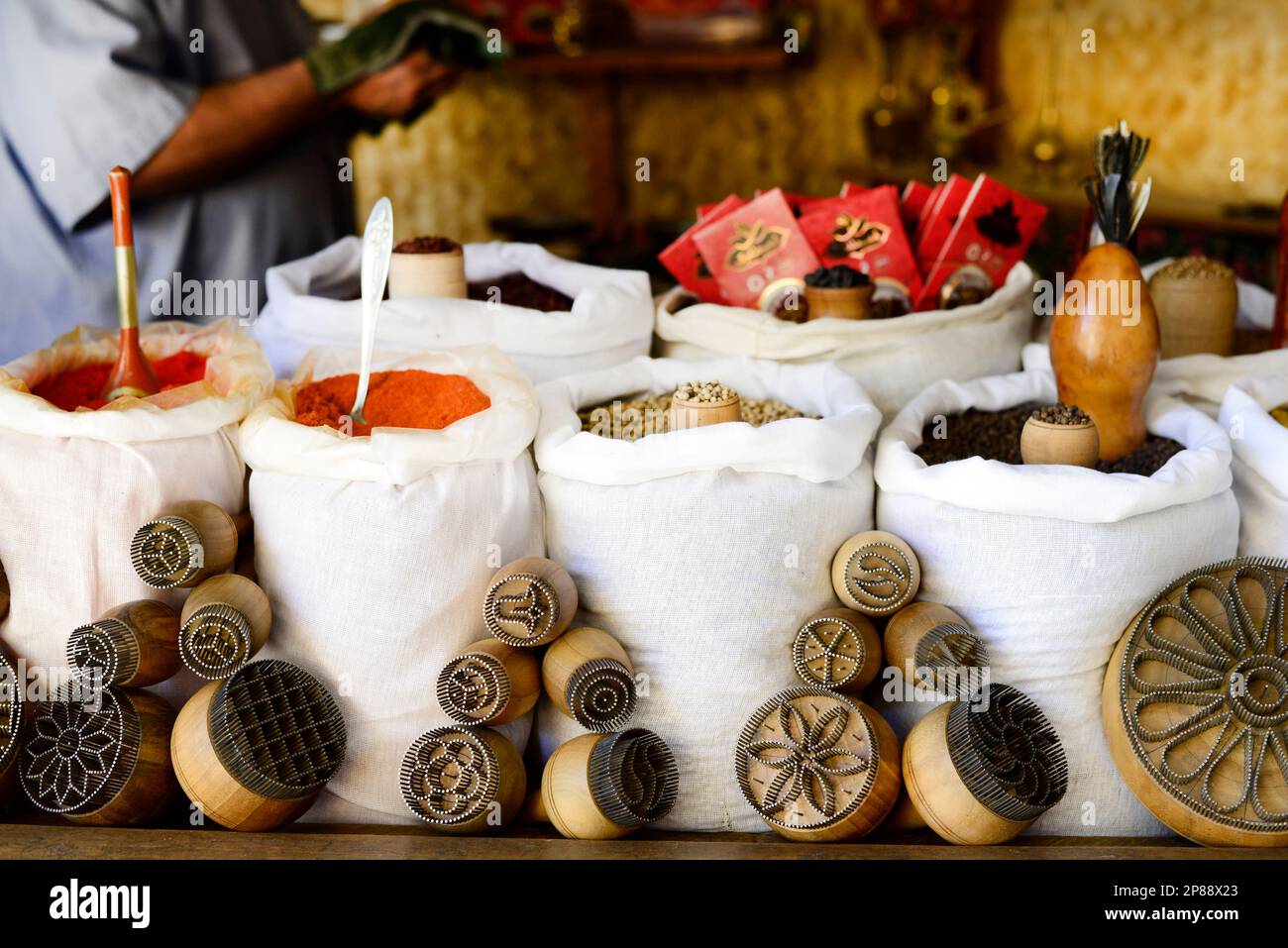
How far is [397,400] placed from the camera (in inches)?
54.7

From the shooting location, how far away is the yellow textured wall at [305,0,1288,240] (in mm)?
3330

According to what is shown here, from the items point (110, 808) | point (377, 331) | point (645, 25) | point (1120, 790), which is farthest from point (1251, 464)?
point (645, 25)

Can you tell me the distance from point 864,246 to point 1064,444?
0.67 metres

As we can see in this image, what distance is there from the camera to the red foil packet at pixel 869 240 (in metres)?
1.88

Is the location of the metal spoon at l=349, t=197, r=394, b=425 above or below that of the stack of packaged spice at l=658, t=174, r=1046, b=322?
above

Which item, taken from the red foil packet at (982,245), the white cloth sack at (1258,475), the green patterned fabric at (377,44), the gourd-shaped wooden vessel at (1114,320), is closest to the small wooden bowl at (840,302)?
the red foil packet at (982,245)

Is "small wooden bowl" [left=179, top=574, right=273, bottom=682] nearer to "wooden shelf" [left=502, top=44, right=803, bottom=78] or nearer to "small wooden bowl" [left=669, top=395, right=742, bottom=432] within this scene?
"small wooden bowl" [left=669, top=395, right=742, bottom=432]

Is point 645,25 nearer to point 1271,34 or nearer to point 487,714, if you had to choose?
point 1271,34

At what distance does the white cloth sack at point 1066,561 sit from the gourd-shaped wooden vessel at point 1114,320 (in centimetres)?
18

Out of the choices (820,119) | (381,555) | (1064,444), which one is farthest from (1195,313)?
(820,119)

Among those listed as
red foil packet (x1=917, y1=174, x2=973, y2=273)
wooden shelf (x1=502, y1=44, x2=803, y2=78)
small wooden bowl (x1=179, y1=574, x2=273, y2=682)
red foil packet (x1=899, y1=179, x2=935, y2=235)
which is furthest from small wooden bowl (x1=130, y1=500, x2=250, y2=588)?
wooden shelf (x1=502, y1=44, x2=803, y2=78)

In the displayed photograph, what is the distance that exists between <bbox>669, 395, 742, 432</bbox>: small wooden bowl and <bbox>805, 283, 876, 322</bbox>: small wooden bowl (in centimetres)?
39

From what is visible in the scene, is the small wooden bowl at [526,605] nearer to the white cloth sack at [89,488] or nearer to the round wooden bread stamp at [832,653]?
the round wooden bread stamp at [832,653]

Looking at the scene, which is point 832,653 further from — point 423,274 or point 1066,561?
point 423,274
